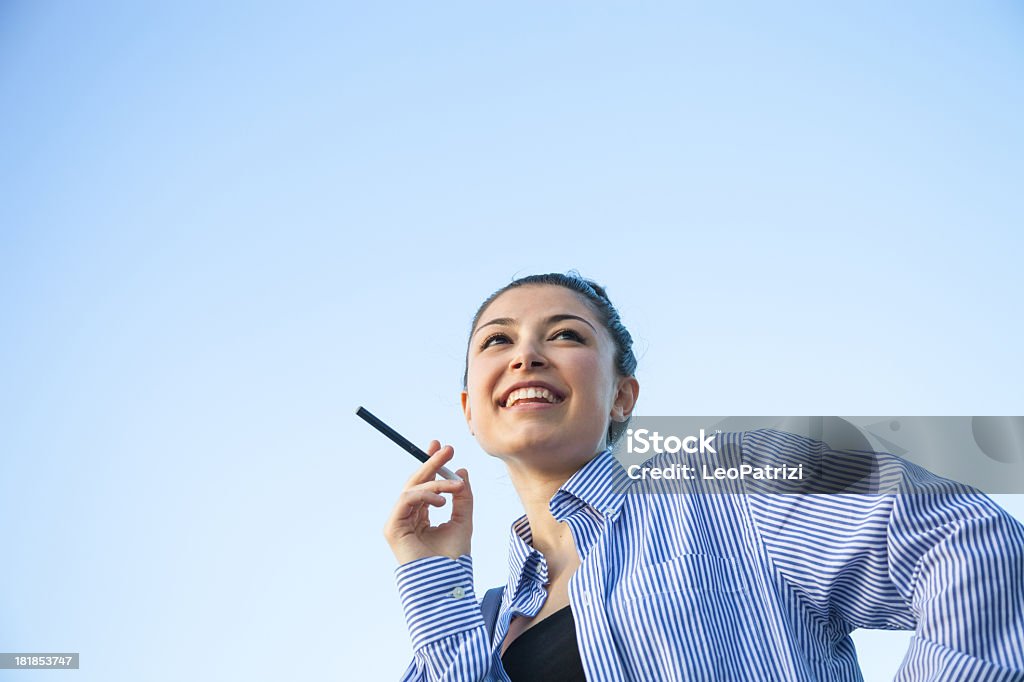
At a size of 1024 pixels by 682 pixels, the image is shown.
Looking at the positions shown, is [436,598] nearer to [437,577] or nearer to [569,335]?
[437,577]

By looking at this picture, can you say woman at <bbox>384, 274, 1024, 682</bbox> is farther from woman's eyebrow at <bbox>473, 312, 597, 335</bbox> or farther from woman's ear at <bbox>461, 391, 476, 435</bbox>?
woman's ear at <bbox>461, 391, 476, 435</bbox>

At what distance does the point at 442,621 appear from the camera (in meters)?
1.38

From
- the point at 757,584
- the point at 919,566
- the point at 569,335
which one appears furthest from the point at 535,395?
the point at 919,566

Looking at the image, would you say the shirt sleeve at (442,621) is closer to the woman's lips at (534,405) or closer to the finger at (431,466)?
the finger at (431,466)

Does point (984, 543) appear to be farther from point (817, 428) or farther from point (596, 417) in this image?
point (596, 417)

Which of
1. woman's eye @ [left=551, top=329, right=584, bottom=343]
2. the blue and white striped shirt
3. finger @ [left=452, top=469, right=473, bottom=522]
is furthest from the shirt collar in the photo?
woman's eye @ [left=551, top=329, right=584, bottom=343]

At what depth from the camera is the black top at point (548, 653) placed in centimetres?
128

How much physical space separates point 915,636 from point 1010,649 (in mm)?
99

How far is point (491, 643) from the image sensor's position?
4.75ft

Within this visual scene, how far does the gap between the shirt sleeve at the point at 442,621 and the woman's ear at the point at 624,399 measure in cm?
43

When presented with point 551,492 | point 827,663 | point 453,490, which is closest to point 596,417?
point 551,492

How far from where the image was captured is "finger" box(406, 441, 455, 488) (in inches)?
60.2

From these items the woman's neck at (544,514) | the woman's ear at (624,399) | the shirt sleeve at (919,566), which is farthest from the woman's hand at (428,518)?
the shirt sleeve at (919,566)

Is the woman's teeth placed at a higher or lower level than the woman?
higher
